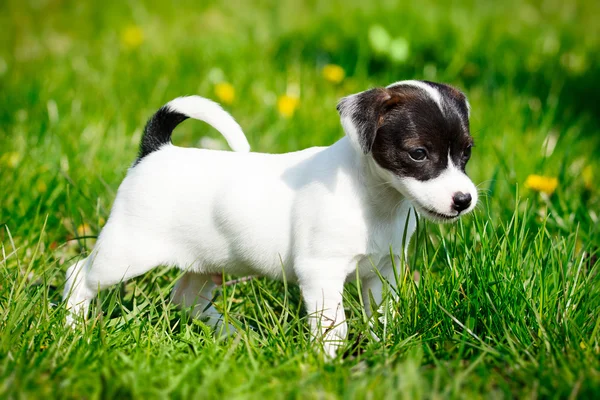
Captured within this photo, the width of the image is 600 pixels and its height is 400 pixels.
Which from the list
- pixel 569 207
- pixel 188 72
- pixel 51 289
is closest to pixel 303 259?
pixel 51 289

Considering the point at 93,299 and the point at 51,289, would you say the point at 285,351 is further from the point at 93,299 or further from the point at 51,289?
the point at 51,289

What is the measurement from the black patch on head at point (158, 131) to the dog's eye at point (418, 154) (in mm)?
1083

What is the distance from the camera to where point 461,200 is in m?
2.31

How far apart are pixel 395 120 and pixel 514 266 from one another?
703 millimetres

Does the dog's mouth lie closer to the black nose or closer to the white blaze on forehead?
the black nose

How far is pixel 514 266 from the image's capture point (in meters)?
2.48

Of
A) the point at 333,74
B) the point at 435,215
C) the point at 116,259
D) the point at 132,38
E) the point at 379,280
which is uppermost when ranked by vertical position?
the point at 132,38

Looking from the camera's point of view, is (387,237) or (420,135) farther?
(387,237)

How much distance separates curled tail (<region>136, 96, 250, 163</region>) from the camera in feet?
9.34

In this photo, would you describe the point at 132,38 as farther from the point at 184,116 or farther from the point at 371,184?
the point at 371,184

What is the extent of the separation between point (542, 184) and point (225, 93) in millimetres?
2250

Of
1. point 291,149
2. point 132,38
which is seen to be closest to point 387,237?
point 291,149

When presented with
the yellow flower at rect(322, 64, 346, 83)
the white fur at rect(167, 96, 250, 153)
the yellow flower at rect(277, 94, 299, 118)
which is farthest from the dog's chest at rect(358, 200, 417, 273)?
the yellow flower at rect(322, 64, 346, 83)

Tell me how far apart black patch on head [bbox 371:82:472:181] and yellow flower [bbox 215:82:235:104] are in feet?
7.88
